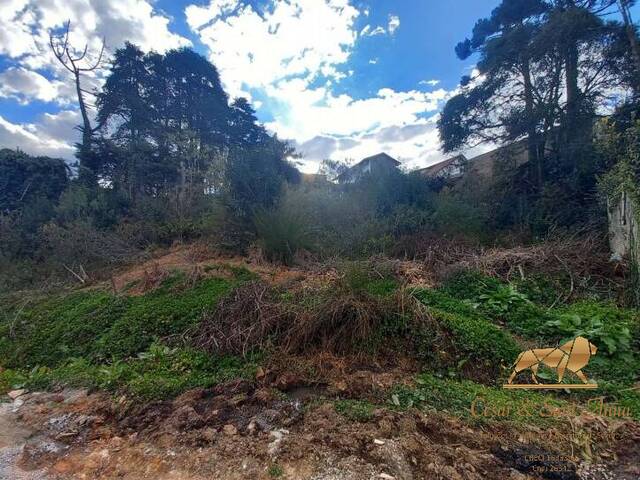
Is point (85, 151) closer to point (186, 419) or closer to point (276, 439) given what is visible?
point (186, 419)

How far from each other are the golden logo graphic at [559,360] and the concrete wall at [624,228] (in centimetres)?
227

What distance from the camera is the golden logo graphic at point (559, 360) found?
2.41 m

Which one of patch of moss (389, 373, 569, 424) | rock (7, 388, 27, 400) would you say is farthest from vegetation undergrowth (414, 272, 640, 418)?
rock (7, 388, 27, 400)

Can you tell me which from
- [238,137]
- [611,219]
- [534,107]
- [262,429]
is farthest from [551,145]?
[238,137]

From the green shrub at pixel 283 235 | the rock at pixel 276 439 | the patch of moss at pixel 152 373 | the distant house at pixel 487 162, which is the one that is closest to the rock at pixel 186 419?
the patch of moss at pixel 152 373

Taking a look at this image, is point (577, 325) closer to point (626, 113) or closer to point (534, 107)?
point (626, 113)

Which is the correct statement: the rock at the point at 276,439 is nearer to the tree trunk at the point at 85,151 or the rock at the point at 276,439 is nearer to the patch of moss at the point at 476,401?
the patch of moss at the point at 476,401

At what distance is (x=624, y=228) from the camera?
4.54 m

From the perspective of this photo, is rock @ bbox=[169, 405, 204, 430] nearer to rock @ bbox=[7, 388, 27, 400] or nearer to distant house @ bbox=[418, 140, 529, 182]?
rock @ bbox=[7, 388, 27, 400]

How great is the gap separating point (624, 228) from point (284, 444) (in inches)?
226

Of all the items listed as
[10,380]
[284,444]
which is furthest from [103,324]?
[284,444]

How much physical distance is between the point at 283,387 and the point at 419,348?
4.26 ft

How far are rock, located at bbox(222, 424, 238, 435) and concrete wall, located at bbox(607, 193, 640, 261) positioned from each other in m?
5.10

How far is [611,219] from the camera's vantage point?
509 cm
